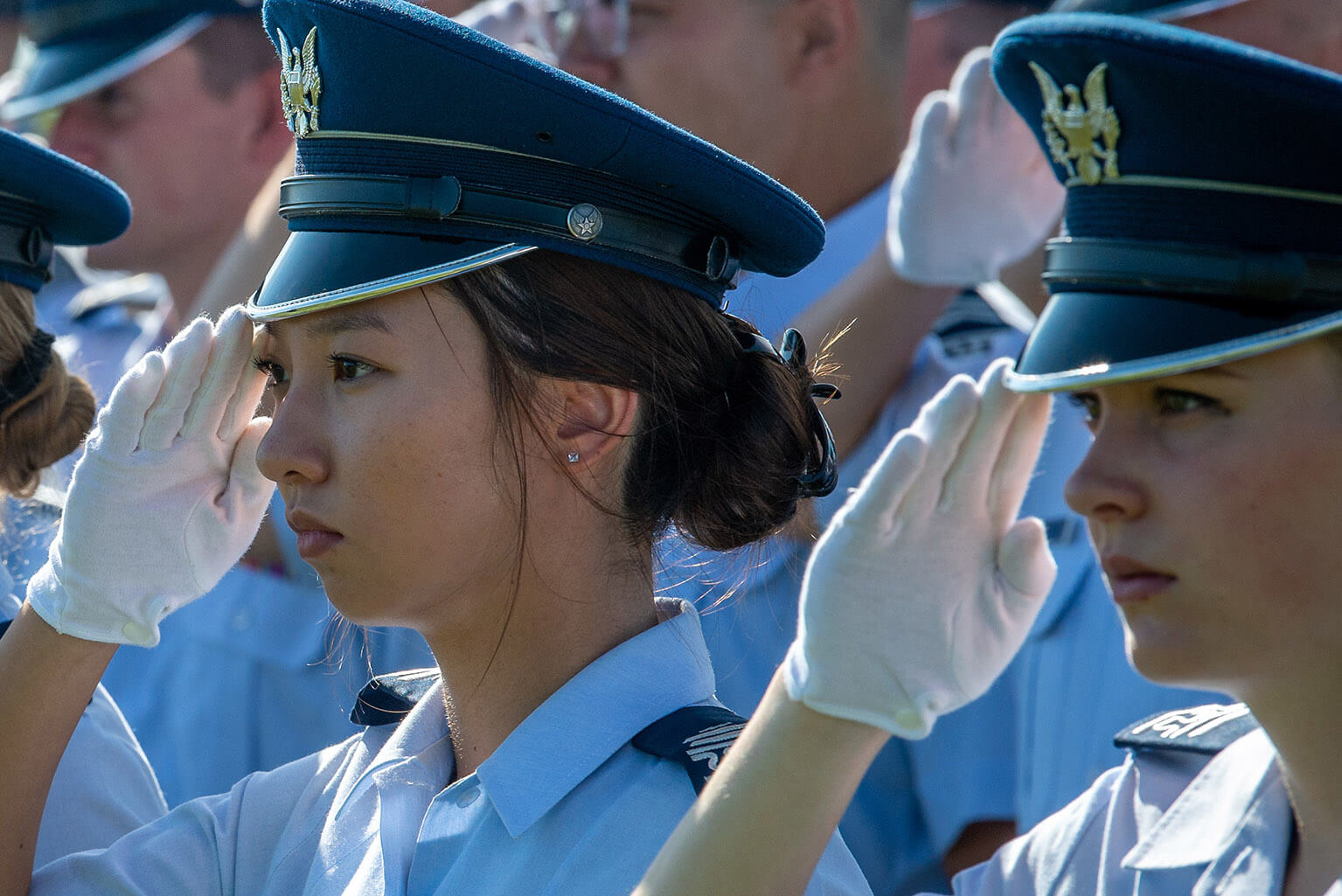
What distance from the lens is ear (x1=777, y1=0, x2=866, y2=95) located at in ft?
13.2

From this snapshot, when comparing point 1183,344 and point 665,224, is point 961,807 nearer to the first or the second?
point 665,224

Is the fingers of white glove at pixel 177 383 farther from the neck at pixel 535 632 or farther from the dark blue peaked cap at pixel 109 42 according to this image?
the dark blue peaked cap at pixel 109 42

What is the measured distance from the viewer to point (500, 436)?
2.04 m

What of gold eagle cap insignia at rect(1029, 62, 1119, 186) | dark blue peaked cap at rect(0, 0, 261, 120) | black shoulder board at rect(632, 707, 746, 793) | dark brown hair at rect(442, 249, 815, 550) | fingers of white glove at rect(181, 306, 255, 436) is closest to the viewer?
gold eagle cap insignia at rect(1029, 62, 1119, 186)

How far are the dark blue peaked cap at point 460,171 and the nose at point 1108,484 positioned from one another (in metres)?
0.62

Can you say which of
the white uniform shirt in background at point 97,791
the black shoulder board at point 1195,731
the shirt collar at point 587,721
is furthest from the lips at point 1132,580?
the white uniform shirt in background at point 97,791

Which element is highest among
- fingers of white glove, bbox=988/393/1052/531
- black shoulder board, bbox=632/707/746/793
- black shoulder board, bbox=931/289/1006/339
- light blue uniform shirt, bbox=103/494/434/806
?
fingers of white glove, bbox=988/393/1052/531

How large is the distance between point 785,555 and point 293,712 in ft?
4.33

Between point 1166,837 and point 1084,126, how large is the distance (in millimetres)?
764

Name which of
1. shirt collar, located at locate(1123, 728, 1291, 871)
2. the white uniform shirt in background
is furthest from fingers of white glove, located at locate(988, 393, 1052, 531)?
the white uniform shirt in background

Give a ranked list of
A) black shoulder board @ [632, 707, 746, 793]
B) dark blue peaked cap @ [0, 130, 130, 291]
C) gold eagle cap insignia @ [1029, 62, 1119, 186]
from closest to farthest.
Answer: gold eagle cap insignia @ [1029, 62, 1119, 186]
black shoulder board @ [632, 707, 746, 793]
dark blue peaked cap @ [0, 130, 130, 291]

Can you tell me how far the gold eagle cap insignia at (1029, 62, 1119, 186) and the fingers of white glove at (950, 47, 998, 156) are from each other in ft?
5.20

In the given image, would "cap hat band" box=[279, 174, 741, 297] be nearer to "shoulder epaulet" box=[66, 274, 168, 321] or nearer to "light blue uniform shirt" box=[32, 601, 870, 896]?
"light blue uniform shirt" box=[32, 601, 870, 896]

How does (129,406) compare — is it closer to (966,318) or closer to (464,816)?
(464,816)
